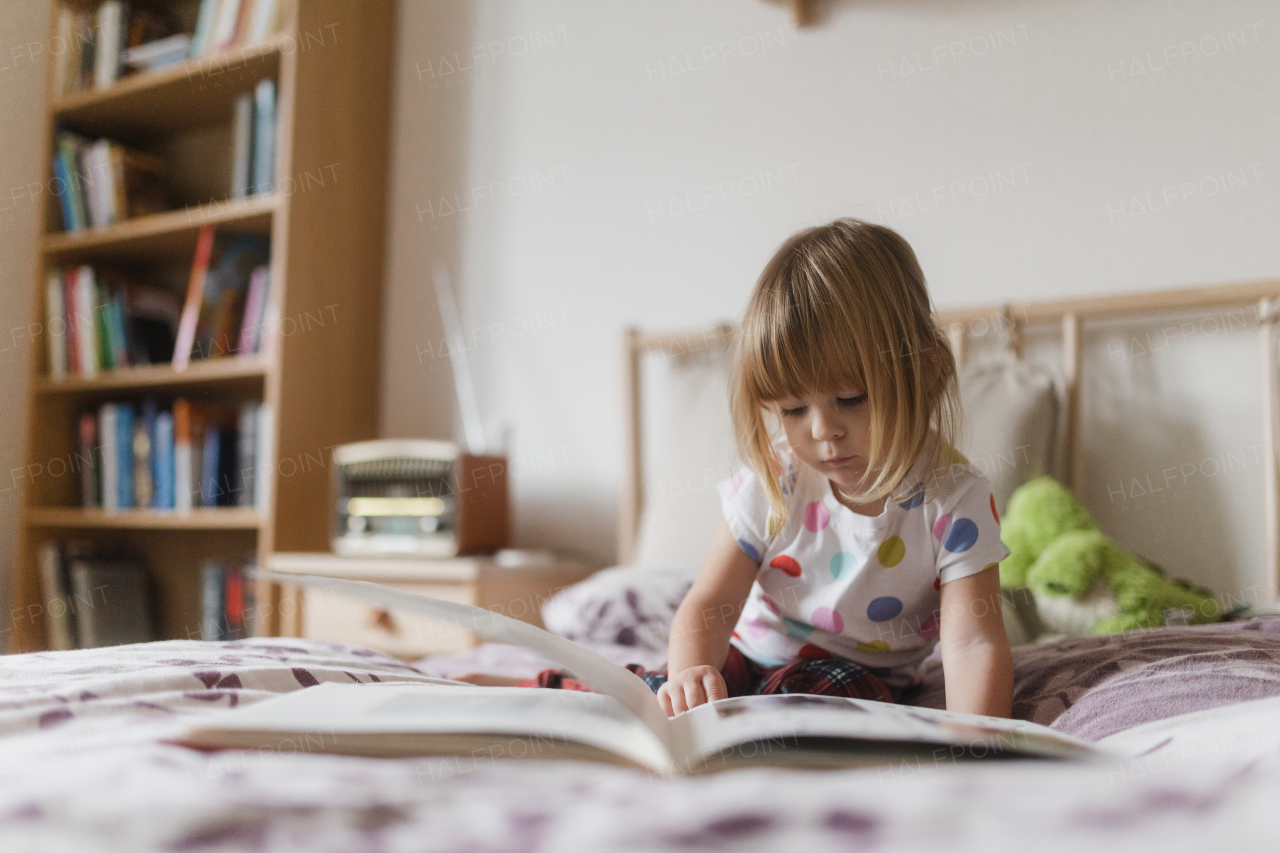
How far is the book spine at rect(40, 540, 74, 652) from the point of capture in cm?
196

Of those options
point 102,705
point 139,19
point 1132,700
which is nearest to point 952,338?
point 1132,700

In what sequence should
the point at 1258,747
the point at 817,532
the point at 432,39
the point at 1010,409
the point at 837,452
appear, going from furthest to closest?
1. the point at 432,39
2. the point at 1010,409
3. the point at 817,532
4. the point at 837,452
5. the point at 1258,747

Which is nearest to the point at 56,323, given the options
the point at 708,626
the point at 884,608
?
the point at 708,626

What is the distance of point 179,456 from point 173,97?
83 centimetres

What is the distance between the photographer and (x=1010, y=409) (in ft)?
4.11

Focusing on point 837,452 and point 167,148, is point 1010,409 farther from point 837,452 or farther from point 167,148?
point 167,148

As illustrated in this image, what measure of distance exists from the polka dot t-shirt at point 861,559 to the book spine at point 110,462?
1.68 metres

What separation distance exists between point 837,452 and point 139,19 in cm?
214

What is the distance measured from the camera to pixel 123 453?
1978mm

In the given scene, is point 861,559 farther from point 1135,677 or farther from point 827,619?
point 1135,677

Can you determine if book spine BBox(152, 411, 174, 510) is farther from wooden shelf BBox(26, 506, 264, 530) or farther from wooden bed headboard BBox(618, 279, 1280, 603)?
wooden bed headboard BBox(618, 279, 1280, 603)

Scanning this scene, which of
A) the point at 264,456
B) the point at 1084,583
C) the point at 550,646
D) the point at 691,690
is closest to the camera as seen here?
the point at 550,646

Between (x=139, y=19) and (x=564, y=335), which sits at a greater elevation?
(x=139, y=19)

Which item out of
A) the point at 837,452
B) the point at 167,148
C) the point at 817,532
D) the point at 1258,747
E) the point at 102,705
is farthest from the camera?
the point at 167,148
